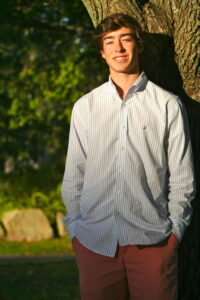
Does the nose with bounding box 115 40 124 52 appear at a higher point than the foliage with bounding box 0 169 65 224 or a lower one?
higher

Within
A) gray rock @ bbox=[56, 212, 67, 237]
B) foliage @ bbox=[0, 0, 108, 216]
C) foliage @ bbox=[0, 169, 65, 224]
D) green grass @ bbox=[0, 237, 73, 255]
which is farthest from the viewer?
foliage @ bbox=[0, 169, 65, 224]

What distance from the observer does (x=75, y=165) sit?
4.49m

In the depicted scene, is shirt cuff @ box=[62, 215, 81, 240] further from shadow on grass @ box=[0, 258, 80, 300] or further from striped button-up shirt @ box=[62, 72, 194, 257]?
shadow on grass @ box=[0, 258, 80, 300]

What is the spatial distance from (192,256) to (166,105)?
1288mm

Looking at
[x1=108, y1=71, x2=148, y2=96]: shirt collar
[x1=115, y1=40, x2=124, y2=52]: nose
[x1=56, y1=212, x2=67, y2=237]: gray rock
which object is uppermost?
[x1=115, y1=40, x2=124, y2=52]: nose

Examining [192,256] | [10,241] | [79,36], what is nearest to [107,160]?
[192,256]

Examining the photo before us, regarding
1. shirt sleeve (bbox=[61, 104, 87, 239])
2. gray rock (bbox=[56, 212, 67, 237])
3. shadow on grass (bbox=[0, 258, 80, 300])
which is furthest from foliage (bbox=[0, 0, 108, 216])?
shirt sleeve (bbox=[61, 104, 87, 239])

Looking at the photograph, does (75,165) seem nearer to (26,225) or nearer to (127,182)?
(127,182)

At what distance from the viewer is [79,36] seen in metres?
16.5

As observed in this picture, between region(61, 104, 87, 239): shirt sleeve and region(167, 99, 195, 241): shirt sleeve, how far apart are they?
1.78ft

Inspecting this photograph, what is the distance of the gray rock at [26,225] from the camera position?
1542 cm

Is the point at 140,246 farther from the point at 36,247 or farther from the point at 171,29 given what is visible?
the point at 36,247

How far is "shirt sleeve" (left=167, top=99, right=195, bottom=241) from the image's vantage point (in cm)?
418

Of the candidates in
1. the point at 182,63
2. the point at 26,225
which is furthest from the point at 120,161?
the point at 26,225
